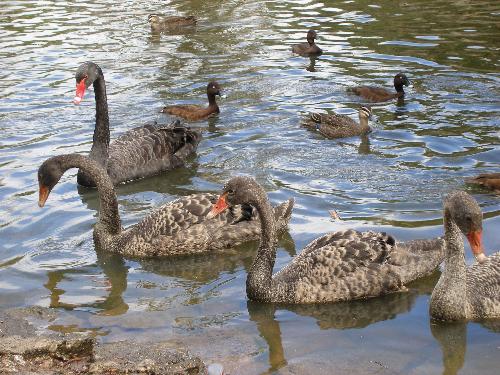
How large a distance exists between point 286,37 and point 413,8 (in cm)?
316

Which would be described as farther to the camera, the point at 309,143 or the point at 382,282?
the point at 309,143

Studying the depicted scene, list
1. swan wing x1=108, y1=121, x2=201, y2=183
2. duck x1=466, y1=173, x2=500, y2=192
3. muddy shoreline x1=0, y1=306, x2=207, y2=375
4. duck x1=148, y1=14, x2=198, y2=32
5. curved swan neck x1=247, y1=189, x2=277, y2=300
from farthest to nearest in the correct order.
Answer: duck x1=148, y1=14, x2=198, y2=32 → swan wing x1=108, y1=121, x2=201, y2=183 → duck x1=466, y1=173, x2=500, y2=192 → curved swan neck x1=247, y1=189, x2=277, y2=300 → muddy shoreline x1=0, y1=306, x2=207, y2=375

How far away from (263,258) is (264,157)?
385 cm

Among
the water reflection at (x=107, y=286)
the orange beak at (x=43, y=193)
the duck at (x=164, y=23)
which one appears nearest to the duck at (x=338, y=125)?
the water reflection at (x=107, y=286)

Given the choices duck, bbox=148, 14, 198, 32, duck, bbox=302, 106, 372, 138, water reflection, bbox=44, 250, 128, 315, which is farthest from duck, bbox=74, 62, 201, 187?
duck, bbox=148, 14, 198, 32

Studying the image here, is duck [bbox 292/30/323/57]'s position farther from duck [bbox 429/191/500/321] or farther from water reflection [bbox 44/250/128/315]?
duck [bbox 429/191/500/321]

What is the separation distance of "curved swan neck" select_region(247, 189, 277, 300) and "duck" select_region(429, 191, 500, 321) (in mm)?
1261

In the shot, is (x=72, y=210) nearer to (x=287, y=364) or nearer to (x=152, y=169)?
(x=152, y=169)

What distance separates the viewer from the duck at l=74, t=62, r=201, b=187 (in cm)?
1050

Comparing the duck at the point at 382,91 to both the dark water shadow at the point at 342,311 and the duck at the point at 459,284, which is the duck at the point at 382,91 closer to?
the dark water shadow at the point at 342,311

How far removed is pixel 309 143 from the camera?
11.3 m

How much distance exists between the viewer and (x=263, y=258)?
6.98 metres

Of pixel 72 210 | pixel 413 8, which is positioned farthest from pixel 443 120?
pixel 413 8

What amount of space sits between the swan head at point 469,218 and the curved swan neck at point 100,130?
5.17 meters
